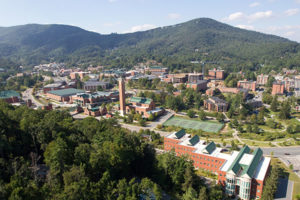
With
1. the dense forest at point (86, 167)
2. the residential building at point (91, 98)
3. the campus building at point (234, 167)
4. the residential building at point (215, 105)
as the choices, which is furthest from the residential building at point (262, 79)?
the dense forest at point (86, 167)

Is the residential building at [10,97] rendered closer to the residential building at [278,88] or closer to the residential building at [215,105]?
the residential building at [215,105]

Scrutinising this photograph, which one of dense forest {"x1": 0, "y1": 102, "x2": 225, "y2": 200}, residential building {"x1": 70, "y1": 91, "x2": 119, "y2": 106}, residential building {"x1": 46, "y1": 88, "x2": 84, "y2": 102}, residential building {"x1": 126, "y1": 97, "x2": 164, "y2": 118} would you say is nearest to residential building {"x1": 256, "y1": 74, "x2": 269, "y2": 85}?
residential building {"x1": 126, "y1": 97, "x2": 164, "y2": 118}

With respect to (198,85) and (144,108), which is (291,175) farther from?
(198,85)

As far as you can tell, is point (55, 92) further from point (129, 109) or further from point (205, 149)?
point (205, 149)

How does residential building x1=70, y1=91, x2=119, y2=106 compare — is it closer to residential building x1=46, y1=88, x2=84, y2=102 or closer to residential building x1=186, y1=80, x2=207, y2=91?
residential building x1=46, y1=88, x2=84, y2=102

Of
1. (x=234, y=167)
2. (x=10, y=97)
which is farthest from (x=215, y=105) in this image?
(x=10, y=97)

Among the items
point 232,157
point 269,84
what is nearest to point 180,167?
point 232,157
